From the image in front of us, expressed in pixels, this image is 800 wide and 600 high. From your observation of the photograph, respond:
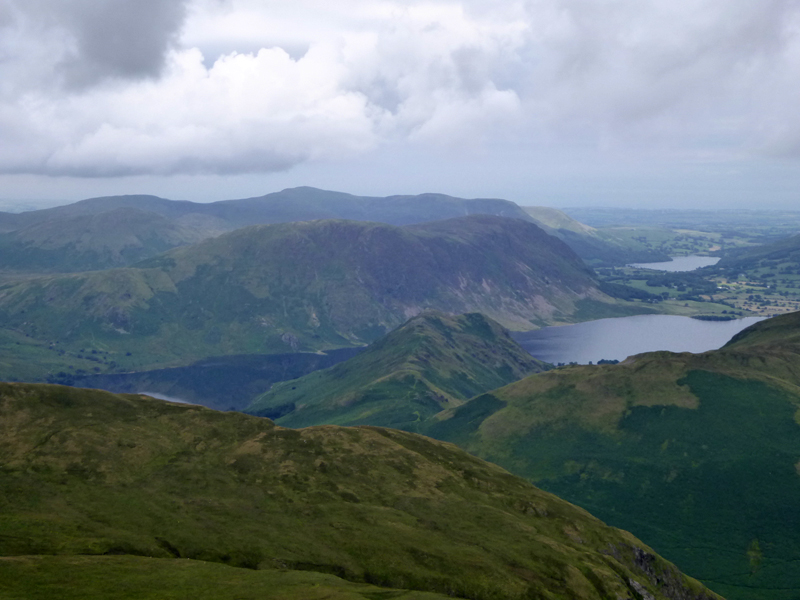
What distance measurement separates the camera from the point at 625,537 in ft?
577

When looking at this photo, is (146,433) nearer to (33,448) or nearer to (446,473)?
(33,448)

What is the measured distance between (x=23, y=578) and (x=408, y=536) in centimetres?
7178

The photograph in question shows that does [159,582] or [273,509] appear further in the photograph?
[273,509]

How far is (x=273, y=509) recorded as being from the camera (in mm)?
151000

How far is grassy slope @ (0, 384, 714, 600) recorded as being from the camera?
128m

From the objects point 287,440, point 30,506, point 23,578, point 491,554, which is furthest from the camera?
point 287,440

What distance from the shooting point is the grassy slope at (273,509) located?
128250 mm

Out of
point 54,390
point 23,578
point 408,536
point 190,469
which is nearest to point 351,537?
point 408,536

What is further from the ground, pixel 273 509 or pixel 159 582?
pixel 159 582

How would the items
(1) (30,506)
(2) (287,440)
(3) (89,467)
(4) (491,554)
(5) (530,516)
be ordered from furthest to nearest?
(2) (287,440)
(5) (530,516)
(3) (89,467)
(4) (491,554)
(1) (30,506)

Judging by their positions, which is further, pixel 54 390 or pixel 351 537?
pixel 54 390

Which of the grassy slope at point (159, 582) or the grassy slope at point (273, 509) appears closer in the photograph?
the grassy slope at point (159, 582)

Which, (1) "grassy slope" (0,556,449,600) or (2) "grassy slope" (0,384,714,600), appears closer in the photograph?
(1) "grassy slope" (0,556,449,600)

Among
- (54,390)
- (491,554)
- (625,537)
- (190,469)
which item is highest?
(54,390)
